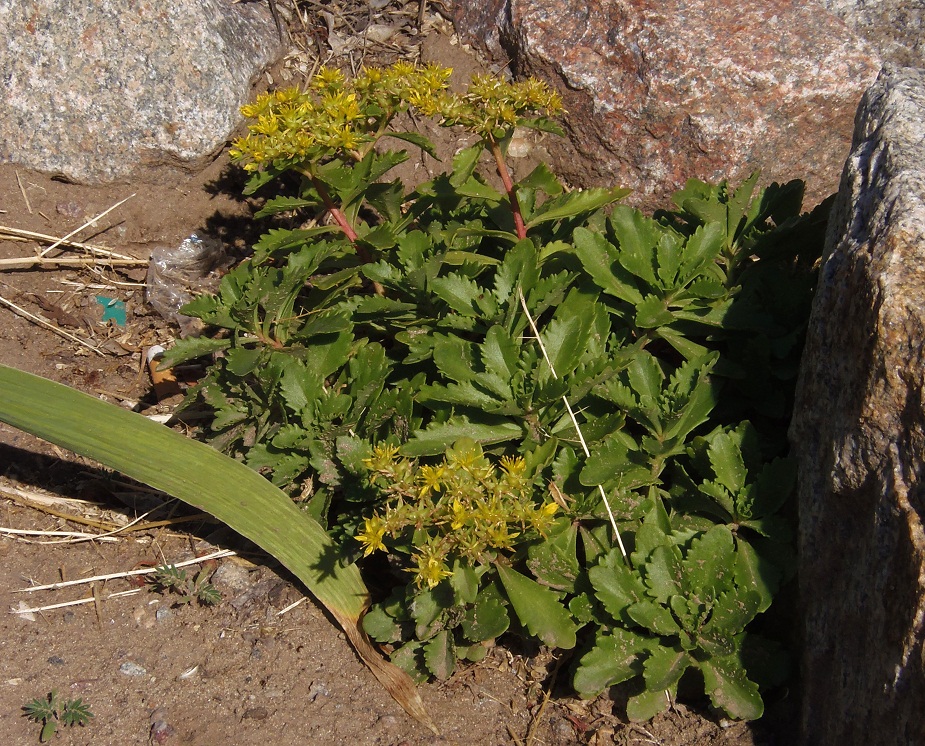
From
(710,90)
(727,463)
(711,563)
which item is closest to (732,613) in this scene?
(711,563)

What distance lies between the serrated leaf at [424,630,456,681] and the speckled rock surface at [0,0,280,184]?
2.70 m

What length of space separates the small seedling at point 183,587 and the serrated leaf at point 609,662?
1.28 metres

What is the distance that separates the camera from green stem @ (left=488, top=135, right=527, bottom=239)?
2854mm

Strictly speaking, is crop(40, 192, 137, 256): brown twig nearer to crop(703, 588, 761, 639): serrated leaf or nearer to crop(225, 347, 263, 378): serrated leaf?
crop(225, 347, 263, 378): serrated leaf

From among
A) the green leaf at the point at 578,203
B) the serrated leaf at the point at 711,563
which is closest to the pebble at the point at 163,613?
the serrated leaf at the point at 711,563

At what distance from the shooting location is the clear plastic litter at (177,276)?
4004 millimetres

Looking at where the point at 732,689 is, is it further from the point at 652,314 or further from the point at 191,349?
the point at 191,349

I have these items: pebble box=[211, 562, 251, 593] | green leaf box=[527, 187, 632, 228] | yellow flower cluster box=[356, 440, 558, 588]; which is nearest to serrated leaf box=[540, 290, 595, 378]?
green leaf box=[527, 187, 632, 228]

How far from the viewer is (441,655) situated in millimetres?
2607

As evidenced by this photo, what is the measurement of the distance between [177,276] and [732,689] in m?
2.96

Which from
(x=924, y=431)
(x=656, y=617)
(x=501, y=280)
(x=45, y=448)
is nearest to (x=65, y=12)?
(x=45, y=448)

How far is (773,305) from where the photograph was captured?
293cm

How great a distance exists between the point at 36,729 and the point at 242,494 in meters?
0.87

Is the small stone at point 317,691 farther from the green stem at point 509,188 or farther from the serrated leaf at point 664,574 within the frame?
the green stem at point 509,188
